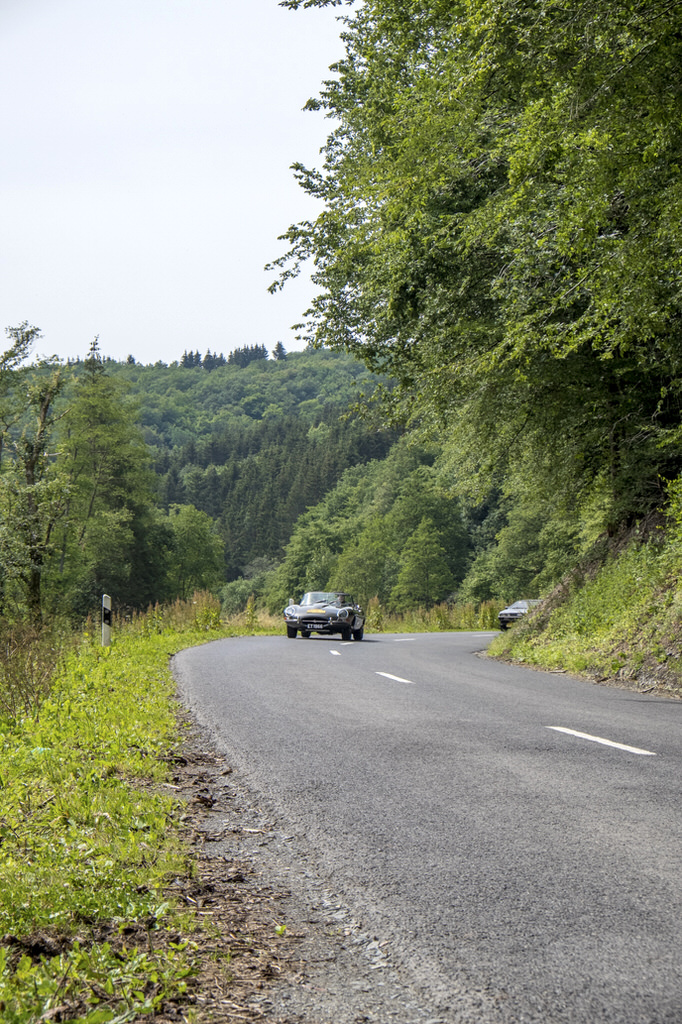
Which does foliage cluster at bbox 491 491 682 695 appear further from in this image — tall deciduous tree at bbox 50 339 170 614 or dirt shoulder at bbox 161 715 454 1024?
tall deciduous tree at bbox 50 339 170 614

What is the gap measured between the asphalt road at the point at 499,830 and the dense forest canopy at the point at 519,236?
500cm

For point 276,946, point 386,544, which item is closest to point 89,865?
point 276,946

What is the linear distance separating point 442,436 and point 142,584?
57.9m

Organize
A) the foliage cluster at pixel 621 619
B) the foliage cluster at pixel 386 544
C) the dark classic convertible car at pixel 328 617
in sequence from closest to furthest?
the foliage cluster at pixel 621 619
the dark classic convertible car at pixel 328 617
the foliage cluster at pixel 386 544

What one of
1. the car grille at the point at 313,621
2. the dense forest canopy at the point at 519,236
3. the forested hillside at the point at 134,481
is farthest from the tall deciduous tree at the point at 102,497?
the dense forest canopy at the point at 519,236

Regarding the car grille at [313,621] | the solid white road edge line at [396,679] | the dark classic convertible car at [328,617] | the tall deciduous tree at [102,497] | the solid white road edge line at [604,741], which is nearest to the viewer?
the solid white road edge line at [604,741]

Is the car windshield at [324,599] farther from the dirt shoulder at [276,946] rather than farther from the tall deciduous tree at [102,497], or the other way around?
the tall deciduous tree at [102,497]

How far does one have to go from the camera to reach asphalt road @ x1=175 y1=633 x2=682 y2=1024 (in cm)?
298

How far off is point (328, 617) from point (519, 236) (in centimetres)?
1639

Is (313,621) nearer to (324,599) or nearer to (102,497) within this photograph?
(324,599)

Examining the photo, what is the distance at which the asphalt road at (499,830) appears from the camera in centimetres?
298

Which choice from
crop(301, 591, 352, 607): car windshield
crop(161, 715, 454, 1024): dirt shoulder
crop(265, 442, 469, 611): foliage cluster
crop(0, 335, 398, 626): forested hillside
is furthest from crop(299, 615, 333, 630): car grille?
crop(265, 442, 469, 611): foliage cluster

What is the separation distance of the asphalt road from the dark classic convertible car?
1610cm

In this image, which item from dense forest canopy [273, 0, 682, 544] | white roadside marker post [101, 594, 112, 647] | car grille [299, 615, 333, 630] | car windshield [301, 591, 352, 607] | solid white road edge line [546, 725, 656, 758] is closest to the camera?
solid white road edge line [546, 725, 656, 758]
